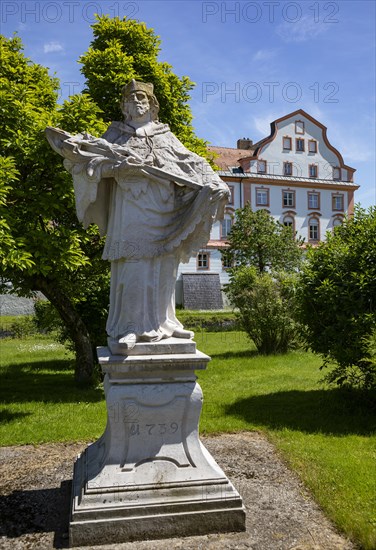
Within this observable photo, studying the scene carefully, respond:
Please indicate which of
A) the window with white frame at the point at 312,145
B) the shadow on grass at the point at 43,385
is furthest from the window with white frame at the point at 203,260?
the shadow on grass at the point at 43,385

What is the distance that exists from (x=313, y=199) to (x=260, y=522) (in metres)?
38.8

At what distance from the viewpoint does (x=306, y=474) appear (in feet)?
16.7

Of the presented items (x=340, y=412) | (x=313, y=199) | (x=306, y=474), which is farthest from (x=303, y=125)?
(x=306, y=474)

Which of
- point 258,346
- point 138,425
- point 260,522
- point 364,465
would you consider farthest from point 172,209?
point 258,346

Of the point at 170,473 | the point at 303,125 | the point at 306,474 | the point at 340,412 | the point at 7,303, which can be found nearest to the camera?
the point at 170,473

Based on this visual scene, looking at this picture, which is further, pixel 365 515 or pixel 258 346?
pixel 258 346

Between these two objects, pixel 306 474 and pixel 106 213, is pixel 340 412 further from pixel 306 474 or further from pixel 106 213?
pixel 106 213

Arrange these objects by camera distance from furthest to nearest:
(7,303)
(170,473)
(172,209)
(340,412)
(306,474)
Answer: (7,303)
(340,412)
(306,474)
(172,209)
(170,473)

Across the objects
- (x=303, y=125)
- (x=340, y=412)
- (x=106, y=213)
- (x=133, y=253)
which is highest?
(x=303, y=125)

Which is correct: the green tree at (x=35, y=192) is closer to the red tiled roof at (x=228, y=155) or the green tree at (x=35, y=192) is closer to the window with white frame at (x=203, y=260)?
the window with white frame at (x=203, y=260)

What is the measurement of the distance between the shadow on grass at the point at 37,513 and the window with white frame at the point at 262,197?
34.9 m

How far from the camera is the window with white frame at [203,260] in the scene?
3725 cm

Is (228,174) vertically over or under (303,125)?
under

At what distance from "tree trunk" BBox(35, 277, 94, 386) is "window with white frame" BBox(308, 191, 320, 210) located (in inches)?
1296
